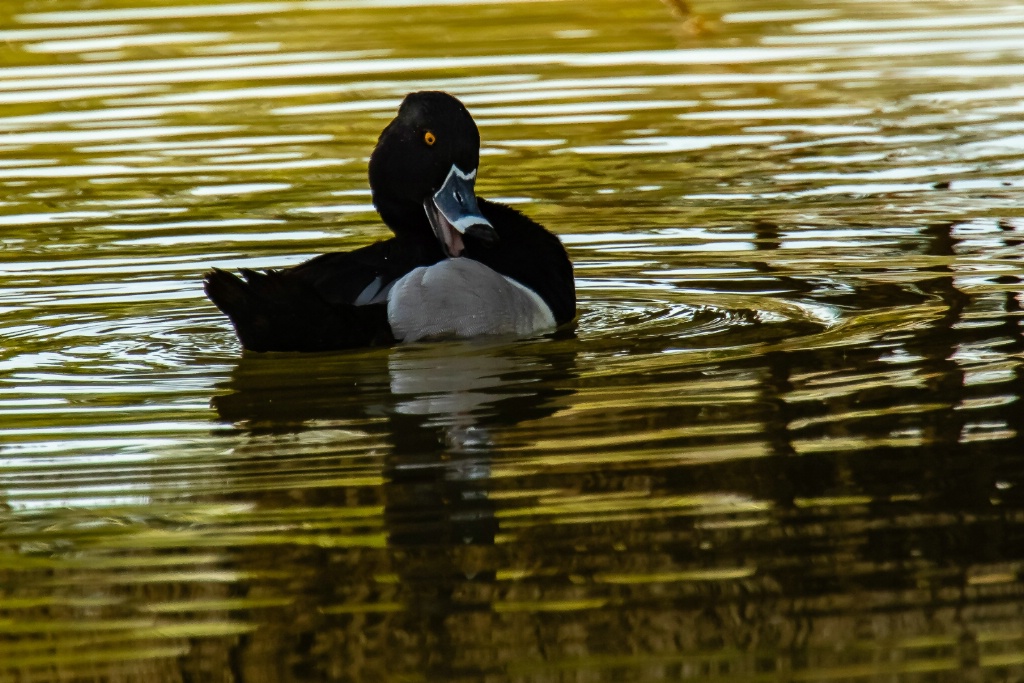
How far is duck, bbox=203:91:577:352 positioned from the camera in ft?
24.8

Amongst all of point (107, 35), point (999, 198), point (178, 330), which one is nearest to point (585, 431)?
point (178, 330)

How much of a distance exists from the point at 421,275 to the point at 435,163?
64cm

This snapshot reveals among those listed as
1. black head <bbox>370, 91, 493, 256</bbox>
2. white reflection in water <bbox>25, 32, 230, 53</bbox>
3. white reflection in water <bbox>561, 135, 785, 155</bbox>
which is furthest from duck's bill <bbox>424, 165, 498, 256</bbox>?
white reflection in water <bbox>25, 32, 230, 53</bbox>

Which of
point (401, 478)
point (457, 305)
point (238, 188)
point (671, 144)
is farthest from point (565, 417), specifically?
point (671, 144)

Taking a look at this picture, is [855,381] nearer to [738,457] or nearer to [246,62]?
[738,457]

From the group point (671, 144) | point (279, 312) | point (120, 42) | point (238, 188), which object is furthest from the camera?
point (120, 42)

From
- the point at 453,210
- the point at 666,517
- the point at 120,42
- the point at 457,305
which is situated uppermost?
the point at 120,42

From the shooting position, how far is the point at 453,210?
27.3ft

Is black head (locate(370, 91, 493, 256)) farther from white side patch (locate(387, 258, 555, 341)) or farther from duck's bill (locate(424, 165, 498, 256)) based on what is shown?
white side patch (locate(387, 258, 555, 341))

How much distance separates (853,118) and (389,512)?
29.9ft

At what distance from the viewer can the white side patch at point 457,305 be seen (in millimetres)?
7879

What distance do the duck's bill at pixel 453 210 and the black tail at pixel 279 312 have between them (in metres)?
0.76

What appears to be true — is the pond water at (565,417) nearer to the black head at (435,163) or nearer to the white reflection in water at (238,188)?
the white reflection in water at (238,188)

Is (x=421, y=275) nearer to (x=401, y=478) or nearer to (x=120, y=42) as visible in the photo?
(x=401, y=478)
